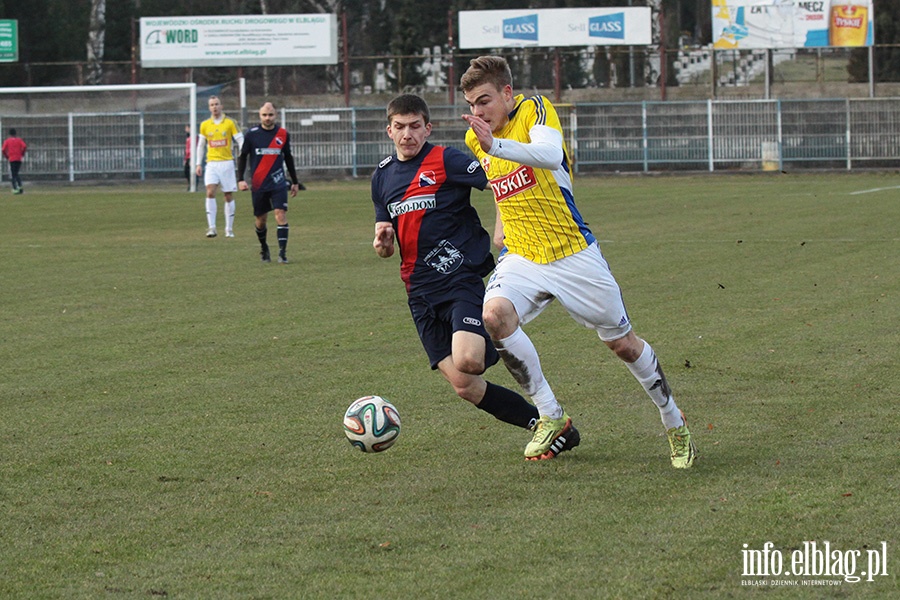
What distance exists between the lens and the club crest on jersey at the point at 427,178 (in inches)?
235

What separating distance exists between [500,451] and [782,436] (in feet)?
4.28

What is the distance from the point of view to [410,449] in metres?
5.93

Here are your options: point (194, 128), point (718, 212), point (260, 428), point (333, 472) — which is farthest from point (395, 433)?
point (194, 128)

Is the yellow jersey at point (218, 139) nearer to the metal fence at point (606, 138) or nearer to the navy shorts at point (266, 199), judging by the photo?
the navy shorts at point (266, 199)

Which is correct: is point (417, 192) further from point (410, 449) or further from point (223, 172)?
point (223, 172)

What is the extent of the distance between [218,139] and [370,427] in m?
14.3

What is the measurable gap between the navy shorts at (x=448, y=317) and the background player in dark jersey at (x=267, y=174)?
30.7 feet

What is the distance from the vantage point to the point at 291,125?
132 ft

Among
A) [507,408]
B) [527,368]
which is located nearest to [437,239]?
[527,368]

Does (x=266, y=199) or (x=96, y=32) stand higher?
(x=96, y=32)

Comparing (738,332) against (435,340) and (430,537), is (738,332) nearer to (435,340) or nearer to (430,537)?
(435,340)

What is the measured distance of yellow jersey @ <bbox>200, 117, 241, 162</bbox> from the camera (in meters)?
19.3

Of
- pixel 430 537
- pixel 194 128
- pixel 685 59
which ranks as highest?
pixel 685 59

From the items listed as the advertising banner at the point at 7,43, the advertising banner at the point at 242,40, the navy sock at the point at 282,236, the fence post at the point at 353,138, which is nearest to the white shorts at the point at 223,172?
the navy sock at the point at 282,236
